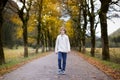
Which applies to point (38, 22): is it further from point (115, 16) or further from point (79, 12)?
point (115, 16)

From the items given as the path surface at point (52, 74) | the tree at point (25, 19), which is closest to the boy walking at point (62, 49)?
the path surface at point (52, 74)

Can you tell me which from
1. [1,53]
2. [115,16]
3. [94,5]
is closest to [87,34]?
[94,5]

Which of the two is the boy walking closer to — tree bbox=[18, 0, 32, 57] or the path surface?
the path surface

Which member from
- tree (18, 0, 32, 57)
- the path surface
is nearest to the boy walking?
the path surface

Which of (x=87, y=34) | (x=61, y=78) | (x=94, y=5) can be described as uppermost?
(x=94, y=5)

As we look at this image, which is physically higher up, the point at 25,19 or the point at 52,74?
the point at 25,19

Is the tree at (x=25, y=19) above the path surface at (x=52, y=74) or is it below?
above

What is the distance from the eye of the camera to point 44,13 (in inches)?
2149

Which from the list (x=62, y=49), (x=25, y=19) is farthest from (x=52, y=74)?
(x=25, y=19)

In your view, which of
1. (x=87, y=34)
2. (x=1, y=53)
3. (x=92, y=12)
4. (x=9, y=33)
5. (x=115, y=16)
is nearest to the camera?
(x=1, y=53)

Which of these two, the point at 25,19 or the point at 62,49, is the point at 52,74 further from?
the point at 25,19

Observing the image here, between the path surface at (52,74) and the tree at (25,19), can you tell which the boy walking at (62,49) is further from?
the tree at (25,19)

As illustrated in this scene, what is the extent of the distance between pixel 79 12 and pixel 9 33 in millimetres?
49538

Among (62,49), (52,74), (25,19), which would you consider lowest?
(52,74)
